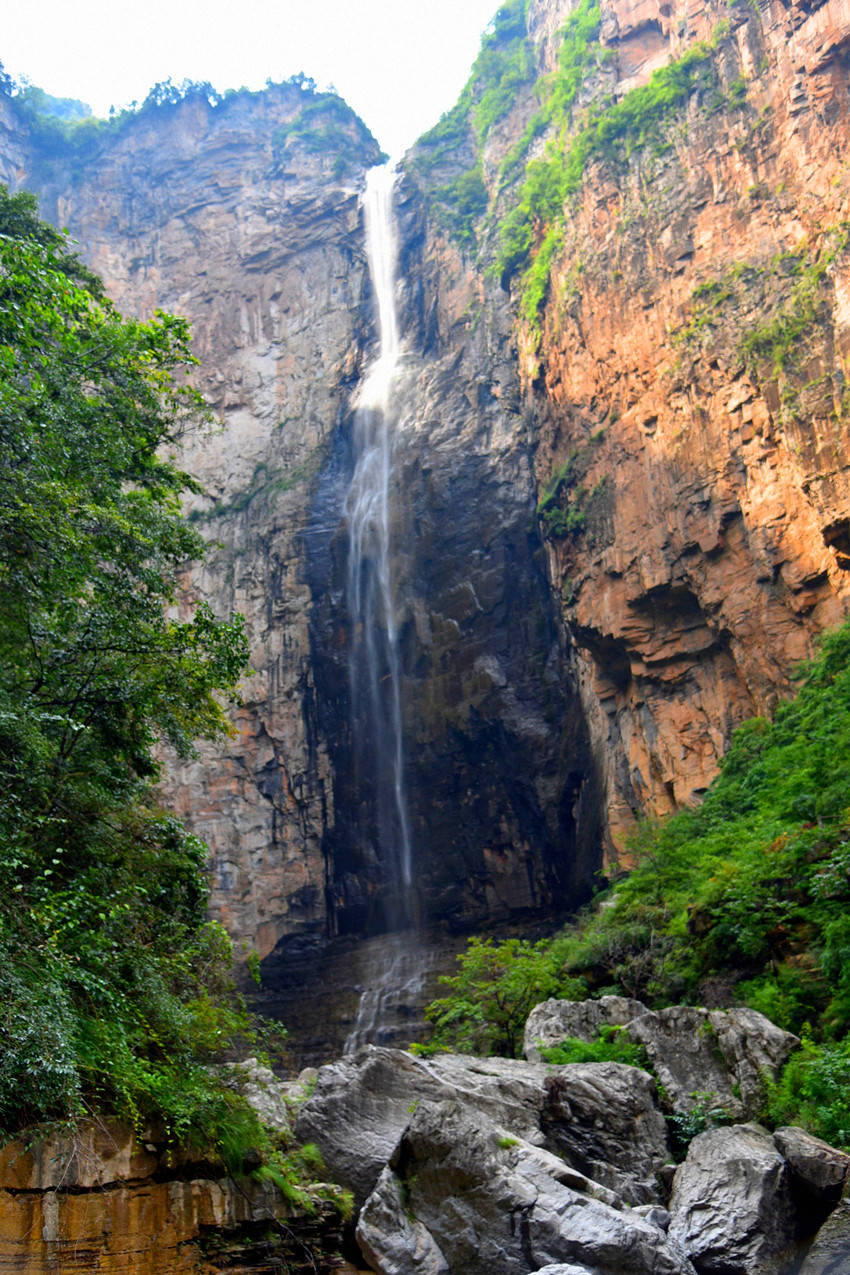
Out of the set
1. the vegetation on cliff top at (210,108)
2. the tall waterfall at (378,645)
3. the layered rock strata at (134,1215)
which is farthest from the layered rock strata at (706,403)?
the vegetation on cliff top at (210,108)

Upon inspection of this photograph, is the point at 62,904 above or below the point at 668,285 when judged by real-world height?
below

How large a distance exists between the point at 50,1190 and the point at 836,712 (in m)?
12.6

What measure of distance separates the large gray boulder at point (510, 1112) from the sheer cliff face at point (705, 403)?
10133mm

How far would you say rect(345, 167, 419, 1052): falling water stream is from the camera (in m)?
23.4

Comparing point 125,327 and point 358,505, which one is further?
point 358,505

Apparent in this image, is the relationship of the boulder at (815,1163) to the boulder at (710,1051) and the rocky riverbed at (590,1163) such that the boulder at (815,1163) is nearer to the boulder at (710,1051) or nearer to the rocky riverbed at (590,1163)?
the rocky riverbed at (590,1163)

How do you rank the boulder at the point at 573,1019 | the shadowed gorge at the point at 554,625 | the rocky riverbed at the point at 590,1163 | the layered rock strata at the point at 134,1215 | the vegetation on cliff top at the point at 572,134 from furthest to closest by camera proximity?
1. the vegetation on cliff top at the point at 572,134
2. the boulder at the point at 573,1019
3. the shadowed gorge at the point at 554,625
4. the rocky riverbed at the point at 590,1163
5. the layered rock strata at the point at 134,1215

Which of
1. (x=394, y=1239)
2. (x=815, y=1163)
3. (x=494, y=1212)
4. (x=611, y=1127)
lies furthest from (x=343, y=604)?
(x=815, y=1163)

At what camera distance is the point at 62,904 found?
587cm

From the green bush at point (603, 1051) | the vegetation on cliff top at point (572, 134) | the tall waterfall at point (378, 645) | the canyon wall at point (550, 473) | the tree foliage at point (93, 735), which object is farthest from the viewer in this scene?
the tall waterfall at point (378, 645)

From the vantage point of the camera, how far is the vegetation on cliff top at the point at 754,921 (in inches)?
364

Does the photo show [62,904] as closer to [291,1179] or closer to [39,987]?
[39,987]

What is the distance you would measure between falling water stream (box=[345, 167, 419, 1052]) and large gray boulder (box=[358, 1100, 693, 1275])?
14.7 m

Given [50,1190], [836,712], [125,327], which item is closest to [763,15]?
[836,712]
